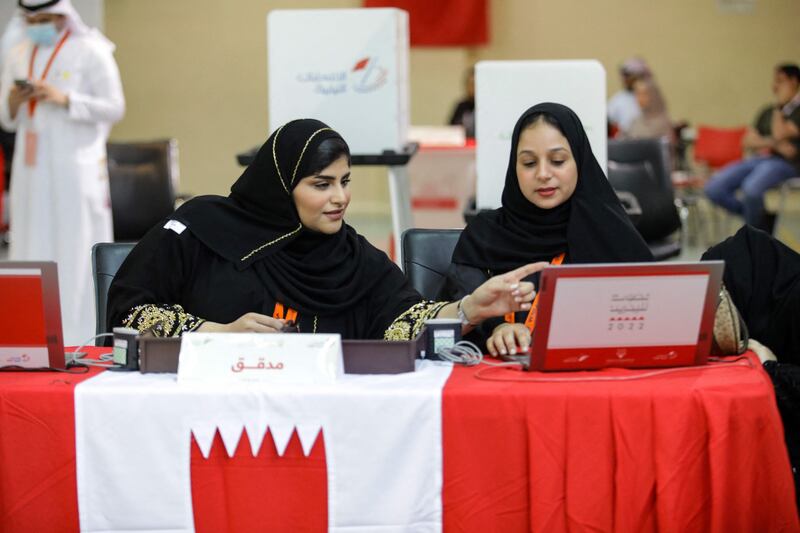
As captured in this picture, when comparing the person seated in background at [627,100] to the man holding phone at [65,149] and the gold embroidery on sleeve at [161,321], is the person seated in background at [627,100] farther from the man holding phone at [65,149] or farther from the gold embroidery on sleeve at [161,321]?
the gold embroidery on sleeve at [161,321]

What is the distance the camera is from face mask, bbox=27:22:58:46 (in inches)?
201

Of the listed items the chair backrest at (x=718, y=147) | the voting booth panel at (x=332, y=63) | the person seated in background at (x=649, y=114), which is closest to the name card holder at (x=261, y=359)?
the voting booth panel at (x=332, y=63)

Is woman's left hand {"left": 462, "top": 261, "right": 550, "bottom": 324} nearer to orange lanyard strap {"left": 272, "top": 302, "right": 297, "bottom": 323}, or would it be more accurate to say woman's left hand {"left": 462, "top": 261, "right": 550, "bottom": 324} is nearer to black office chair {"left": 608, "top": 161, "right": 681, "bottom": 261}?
orange lanyard strap {"left": 272, "top": 302, "right": 297, "bottom": 323}

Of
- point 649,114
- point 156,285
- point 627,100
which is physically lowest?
point 156,285

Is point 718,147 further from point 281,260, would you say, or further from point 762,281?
point 281,260

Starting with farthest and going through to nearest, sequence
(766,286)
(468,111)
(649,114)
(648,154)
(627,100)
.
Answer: (627,100), (649,114), (468,111), (648,154), (766,286)

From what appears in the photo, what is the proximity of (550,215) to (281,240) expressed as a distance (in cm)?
63

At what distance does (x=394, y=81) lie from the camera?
4254 millimetres

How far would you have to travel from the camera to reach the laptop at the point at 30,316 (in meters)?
2.18

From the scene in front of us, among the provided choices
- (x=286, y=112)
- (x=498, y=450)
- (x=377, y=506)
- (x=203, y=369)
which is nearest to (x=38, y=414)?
(x=203, y=369)

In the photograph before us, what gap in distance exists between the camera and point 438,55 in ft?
34.5

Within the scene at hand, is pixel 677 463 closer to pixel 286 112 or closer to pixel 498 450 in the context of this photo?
pixel 498 450

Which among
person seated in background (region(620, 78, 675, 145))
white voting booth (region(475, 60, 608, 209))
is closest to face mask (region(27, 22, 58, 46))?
white voting booth (region(475, 60, 608, 209))

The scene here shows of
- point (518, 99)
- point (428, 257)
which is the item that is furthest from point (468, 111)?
point (428, 257)
